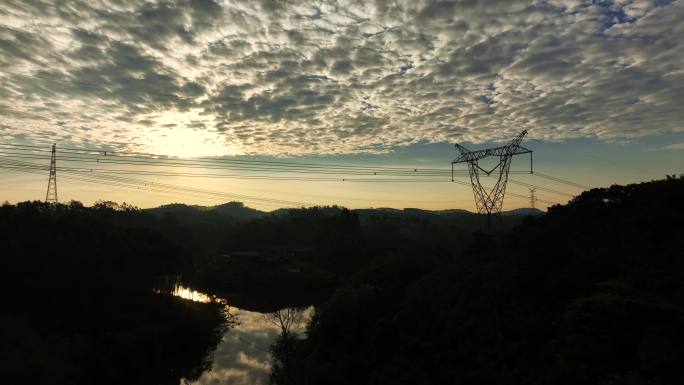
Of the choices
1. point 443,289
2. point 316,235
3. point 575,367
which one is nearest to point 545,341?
point 575,367

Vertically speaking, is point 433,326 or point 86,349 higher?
point 433,326

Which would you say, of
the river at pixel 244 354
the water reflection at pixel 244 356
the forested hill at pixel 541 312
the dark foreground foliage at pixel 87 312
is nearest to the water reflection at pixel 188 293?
the river at pixel 244 354

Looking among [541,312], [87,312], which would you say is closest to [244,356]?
[87,312]

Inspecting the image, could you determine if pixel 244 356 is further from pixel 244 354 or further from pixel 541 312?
pixel 541 312

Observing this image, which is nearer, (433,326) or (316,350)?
(433,326)

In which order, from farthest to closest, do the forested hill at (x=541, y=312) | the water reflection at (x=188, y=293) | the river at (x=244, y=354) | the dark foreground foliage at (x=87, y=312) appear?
the water reflection at (x=188, y=293) → the river at (x=244, y=354) → the dark foreground foliage at (x=87, y=312) → the forested hill at (x=541, y=312)

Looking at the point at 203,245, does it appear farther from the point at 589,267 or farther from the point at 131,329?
the point at 589,267

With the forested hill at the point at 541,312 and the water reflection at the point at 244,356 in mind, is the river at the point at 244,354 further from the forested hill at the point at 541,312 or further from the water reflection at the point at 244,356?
the forested hill at the point at 541,312
